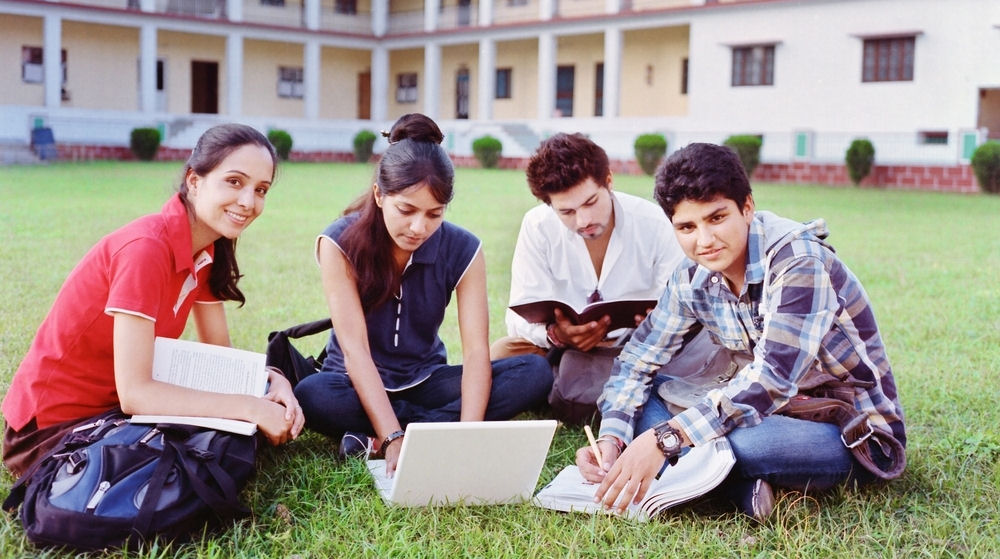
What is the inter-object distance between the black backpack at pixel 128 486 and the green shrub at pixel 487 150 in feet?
72.0

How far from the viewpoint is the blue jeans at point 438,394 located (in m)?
3.11

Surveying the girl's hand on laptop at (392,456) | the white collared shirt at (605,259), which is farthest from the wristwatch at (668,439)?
the white collared shirt at (605,259)

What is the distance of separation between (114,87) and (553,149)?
26.0 metres

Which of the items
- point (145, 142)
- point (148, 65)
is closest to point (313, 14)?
point (148, 65)

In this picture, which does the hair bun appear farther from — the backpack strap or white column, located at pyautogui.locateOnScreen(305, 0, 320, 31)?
white column, located at pyautogui.locateOnScreen(305, 0, 320, 31)

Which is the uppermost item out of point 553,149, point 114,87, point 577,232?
point 114,87

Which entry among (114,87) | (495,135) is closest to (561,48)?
(495,135)

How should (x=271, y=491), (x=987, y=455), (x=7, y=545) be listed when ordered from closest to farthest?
(x=7, y=545)
(x=271, y=491)
(x=987, y=455)

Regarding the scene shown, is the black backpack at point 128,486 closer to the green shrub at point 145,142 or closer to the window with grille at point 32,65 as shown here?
the green shrub at point 145,142

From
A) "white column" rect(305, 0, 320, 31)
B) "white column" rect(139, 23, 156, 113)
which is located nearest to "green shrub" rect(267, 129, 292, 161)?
"white column" rect(139, 23, 156, 113)

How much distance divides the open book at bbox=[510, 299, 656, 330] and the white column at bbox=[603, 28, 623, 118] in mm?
22108

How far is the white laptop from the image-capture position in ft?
7.89

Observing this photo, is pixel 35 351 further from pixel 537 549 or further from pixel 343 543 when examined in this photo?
pixel 537 549

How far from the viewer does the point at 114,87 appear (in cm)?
2678
